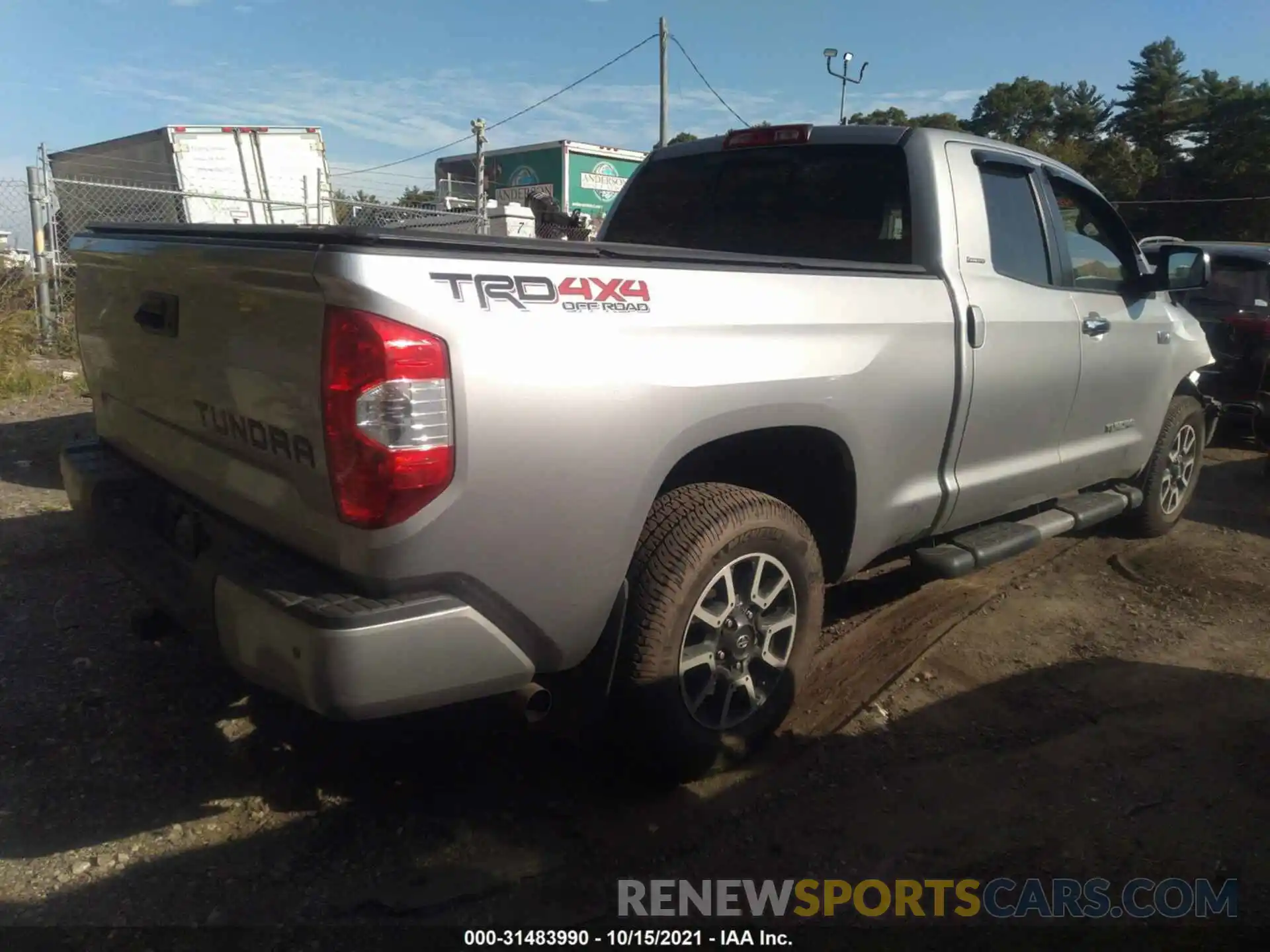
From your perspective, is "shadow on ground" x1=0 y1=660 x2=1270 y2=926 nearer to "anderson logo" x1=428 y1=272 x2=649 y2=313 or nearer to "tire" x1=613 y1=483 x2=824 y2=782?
"tire" x1=613 y1=483 x2=824 y2=782

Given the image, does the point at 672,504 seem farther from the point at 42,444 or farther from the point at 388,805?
the point at 42,444

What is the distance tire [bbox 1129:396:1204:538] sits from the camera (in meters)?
5.37

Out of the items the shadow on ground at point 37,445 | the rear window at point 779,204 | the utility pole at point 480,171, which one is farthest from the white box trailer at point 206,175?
the rear window at point 779,204

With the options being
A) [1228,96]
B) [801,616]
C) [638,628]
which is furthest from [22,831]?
[1228,96]

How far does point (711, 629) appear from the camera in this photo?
2.92 metres

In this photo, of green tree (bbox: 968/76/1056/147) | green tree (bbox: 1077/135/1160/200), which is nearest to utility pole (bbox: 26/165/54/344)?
green tree (bbox: 1077/135/1160/200)

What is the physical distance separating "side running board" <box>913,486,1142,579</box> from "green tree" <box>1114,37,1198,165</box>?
41.7 meters

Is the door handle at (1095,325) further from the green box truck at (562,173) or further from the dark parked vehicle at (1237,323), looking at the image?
the green box truck at (562,173)

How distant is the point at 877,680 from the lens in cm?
382

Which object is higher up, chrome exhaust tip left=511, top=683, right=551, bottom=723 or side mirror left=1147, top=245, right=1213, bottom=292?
side mirror left=1147, top=245, right=1213, bottom=292

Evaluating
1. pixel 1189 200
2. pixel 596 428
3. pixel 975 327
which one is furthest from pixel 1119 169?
pixel 596 428

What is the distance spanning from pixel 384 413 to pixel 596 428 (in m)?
0.52

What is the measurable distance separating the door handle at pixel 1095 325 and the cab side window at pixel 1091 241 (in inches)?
5.5

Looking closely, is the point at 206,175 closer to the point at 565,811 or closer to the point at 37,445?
the point at 37,445
